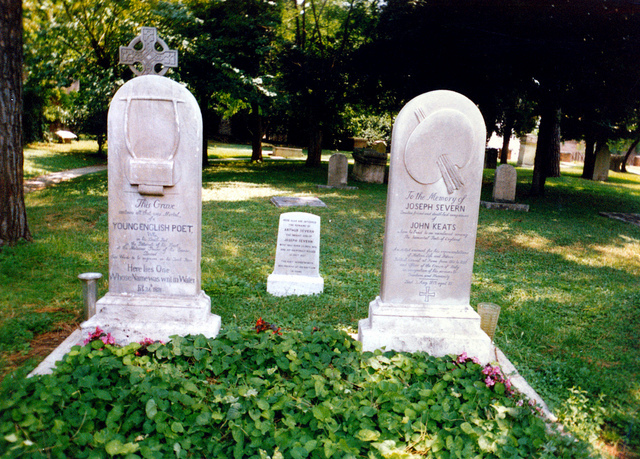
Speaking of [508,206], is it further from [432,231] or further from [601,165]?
[601,165]

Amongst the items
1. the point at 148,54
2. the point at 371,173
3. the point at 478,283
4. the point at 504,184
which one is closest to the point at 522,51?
the point at 504,184

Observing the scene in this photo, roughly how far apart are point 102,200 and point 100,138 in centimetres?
1167

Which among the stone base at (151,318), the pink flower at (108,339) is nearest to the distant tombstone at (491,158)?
the stone base at (151,318)

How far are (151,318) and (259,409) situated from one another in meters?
1.61

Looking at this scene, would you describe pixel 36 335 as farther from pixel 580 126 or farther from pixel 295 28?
pixel 295 28

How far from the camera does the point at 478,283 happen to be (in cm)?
671

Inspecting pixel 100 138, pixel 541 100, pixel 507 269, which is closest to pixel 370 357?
pixel 507 269

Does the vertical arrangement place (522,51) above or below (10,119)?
above

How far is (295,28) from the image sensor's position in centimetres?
2083

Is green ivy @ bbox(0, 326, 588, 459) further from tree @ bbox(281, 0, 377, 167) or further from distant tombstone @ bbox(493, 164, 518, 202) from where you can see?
tree @ bbox(281, 0, 377, 167)

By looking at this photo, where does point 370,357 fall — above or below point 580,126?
below

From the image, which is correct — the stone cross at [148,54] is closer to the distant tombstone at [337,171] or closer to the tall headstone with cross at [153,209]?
the tall headstone with cross at [153,209]

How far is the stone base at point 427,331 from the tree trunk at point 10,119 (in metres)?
5.49

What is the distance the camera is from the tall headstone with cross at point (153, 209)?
4152 mm
